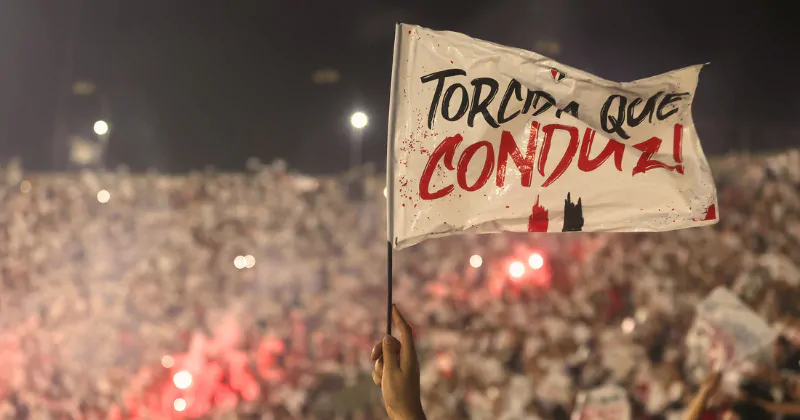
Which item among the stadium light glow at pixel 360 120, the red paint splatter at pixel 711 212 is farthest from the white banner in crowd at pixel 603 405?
the stadium light glow at pixel 360 120

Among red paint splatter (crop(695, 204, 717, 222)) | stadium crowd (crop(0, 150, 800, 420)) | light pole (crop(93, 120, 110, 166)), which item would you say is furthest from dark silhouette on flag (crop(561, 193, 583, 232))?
light pole (crop(93, 120, 110, 166))

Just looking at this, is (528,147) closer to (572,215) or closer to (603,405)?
(572,215)

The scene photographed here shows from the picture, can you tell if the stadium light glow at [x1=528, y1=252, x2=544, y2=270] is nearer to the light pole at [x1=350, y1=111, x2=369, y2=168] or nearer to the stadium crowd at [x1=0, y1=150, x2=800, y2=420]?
the stadium crowd at [x1=0, y1=150, x2=800, y2=420]

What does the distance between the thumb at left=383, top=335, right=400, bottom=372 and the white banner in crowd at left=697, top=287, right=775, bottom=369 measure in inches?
45.1

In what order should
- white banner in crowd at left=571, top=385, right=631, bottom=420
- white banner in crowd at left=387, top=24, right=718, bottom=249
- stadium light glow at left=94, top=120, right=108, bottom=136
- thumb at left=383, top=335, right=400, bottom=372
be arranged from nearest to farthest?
thumb at left=383, top=335, right=400, bottom=372
white banner in crowd at left=387, top=24, right=718, bottom=249
white banner in crowd at left=571, top=385, right=631, bottom=420
stadium light glow at left=94, top=120, right=108, bottom=136

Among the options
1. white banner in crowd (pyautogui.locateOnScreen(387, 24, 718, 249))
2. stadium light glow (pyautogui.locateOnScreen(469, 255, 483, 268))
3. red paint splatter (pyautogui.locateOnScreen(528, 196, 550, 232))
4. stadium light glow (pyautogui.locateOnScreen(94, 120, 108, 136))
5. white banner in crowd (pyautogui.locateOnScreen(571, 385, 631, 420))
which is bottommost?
white banner in crowd (pyautogui.locateOnScreen(571, 385, 631, 420))

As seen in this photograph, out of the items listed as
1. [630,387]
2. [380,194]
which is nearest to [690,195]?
[630,387]

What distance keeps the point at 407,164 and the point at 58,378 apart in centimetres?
147

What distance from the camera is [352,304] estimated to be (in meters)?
1.79

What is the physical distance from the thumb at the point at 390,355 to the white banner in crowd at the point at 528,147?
196 mm

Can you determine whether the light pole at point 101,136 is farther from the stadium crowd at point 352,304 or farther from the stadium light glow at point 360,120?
the stadium light glow at point 360,120

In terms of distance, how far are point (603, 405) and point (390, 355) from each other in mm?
970

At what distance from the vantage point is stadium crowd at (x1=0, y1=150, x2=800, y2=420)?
1743mm

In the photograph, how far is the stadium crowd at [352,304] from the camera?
5.72ft
